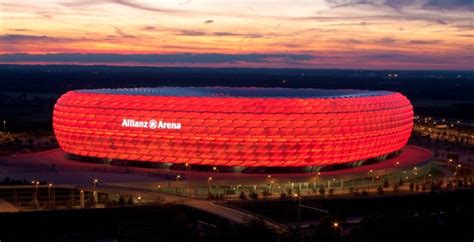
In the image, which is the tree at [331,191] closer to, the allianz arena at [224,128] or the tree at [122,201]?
the allianz arena at [224,128]

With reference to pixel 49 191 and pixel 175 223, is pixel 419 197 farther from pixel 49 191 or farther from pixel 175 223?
pixel 49 191

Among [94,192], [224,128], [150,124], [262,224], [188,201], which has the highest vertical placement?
[150,124]

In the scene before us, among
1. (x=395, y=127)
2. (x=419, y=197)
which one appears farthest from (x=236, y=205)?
(x=395, y=127)

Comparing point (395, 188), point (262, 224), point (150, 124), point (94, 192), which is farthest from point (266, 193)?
point (262, 224)

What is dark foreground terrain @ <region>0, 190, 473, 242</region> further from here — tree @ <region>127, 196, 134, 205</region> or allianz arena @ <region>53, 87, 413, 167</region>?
allianz arena @ <region>53, 87, 413, 167</region>

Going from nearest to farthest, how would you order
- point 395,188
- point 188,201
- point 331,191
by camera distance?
point 188,201 < point 331,191 < point 395,188

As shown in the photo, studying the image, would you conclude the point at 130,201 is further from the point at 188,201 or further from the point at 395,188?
the point at 395,188

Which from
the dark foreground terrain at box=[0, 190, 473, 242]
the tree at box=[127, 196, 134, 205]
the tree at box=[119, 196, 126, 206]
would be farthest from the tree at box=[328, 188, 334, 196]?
the tree at box=[119, 196, 126, 206]
